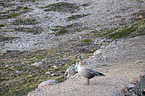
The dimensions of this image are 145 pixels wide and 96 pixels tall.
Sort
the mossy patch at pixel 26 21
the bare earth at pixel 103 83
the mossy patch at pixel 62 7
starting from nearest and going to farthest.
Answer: the bare earth at pixel 103 83, the mossy patch at pixel 26 21, the mossy patch at pixel 62 7

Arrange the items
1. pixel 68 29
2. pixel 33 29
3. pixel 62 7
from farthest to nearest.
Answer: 1. pixel 62 7
2. pixel 33 29
3. pixel 68 29

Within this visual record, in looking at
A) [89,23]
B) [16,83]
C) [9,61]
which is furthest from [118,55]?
[89,23]

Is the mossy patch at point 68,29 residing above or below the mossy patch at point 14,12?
below

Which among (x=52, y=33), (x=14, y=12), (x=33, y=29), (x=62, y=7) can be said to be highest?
(x=62, y=7)

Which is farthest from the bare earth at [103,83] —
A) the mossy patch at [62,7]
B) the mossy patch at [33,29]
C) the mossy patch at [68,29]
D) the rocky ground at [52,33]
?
the mossy patch at [62,7]

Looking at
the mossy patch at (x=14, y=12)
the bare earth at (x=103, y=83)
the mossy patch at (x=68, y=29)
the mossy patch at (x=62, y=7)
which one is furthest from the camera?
the mossy patch at (x=62, y=7)

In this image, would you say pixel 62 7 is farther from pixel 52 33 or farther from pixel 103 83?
pixel 103 83

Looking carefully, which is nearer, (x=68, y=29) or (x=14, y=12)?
(x=68, y=29)

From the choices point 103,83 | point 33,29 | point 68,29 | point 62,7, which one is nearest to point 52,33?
point 68,29

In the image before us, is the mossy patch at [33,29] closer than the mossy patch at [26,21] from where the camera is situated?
Yes

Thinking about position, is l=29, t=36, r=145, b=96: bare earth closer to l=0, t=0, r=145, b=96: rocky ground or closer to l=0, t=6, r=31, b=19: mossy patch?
l=0, t=0, r=145, b=96: rocky ground

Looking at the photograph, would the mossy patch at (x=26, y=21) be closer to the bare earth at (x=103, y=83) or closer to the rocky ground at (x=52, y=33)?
the rocky ground at (x=52, y=33)

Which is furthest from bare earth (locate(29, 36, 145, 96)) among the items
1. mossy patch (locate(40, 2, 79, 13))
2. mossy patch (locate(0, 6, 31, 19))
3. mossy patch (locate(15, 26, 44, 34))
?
mossy patch (locate(0, 6, 31, 19))

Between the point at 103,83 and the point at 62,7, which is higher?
the point at 62,7
